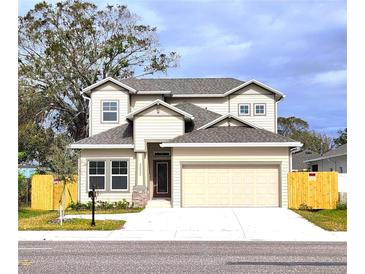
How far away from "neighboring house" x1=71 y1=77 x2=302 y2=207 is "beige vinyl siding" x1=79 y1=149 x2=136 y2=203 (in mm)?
52

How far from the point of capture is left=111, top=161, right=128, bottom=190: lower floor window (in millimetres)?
27922

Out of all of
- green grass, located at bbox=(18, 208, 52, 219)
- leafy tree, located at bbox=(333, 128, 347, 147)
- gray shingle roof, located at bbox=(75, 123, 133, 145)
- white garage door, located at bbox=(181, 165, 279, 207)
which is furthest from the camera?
leafy tree, located at bbox=(333, 128, 347, 147)

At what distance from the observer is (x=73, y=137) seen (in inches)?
1818

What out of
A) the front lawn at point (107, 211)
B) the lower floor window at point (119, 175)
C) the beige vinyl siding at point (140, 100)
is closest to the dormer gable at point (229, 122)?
the beige vinyl siding at point (140, 100)

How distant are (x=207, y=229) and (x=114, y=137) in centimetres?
1216

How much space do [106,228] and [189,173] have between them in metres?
9.50

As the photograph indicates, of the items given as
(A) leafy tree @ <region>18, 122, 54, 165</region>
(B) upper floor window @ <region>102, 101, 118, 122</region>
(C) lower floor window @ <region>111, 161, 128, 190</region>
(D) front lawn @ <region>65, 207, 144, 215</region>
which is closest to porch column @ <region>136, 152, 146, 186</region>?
(C) lower floor window @ <region>111, 161, 128, 190</region>

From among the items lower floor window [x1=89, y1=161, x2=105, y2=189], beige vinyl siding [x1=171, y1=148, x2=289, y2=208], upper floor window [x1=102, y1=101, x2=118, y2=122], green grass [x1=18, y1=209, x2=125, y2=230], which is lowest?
green grass [x1=18, y1=209, x2=125, y2=230]

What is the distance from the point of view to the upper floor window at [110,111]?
30.9 m

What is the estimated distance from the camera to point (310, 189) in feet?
87.4

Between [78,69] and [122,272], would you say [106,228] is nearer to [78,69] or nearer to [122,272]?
[122,272]

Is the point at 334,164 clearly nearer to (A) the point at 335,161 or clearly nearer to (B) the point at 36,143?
(A) the point at 335,161

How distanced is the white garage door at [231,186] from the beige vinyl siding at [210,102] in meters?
6.45

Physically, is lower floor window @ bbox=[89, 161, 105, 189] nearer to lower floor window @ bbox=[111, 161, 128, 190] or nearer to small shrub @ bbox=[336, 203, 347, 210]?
lower floor window @ bbox=[111, 161, 128, 190]
